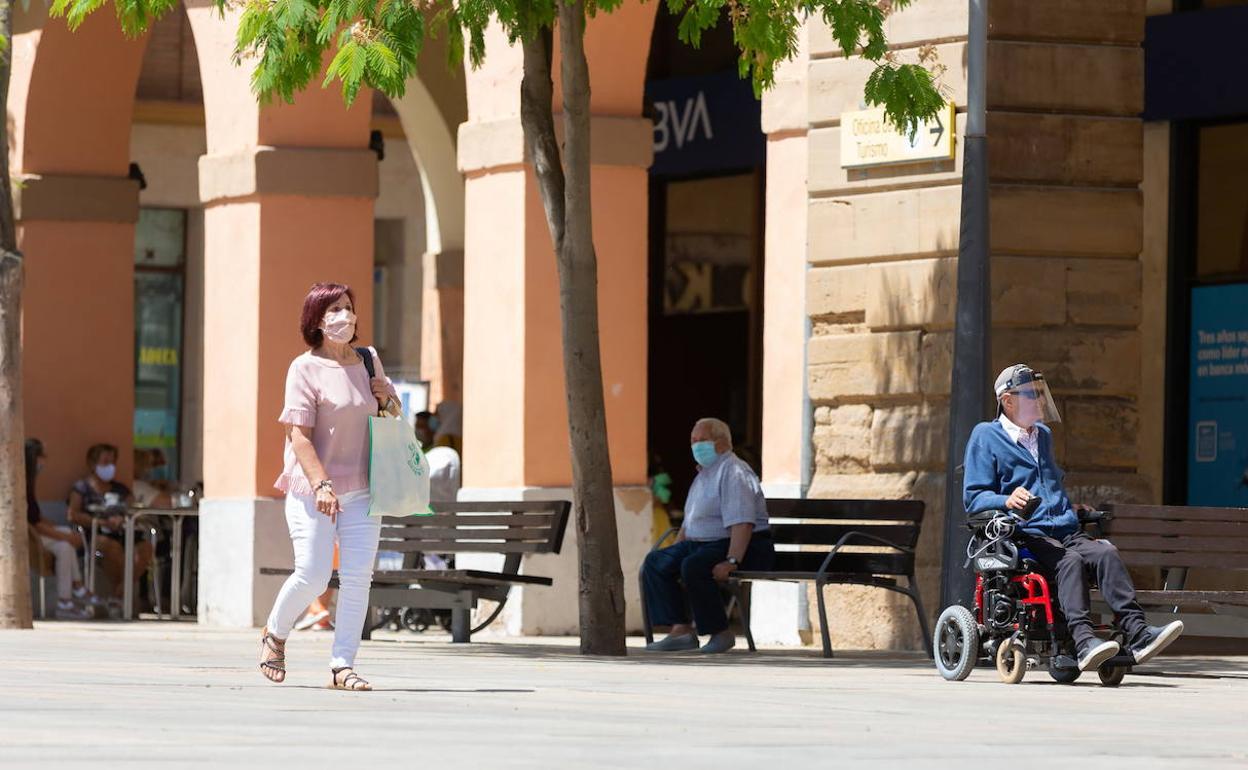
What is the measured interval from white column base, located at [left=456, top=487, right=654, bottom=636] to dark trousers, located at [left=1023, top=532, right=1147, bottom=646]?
5877mm

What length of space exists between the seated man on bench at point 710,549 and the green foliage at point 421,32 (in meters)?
2.33

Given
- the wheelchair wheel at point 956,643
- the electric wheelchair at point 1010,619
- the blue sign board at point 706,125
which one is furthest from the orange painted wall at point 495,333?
the electric wheelchair at point 1010,619

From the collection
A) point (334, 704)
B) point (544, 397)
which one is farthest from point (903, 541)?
point (334, 704)

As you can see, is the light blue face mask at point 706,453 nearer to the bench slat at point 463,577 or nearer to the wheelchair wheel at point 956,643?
the bench slat at point 463,577

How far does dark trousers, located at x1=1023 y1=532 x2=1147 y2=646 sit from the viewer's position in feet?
37.8

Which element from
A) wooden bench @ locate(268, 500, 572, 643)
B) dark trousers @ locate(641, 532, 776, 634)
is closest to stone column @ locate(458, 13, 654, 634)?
wooden bench @ locate(268, 500, 572, 643)

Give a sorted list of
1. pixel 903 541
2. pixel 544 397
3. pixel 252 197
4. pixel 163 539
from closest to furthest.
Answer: pixel 903 541 < pixel 544 397 < pixel 252 197 < pixel 163 539

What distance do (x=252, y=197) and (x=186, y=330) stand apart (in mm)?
12494

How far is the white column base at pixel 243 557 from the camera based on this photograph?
1905 centimetres

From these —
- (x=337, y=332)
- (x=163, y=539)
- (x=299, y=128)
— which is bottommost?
(x=163, y=539)

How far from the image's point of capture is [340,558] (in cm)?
1055

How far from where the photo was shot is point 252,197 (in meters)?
19.0

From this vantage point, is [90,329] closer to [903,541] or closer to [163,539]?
[163,539]

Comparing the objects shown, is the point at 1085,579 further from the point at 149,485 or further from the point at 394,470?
the point at 149,485
